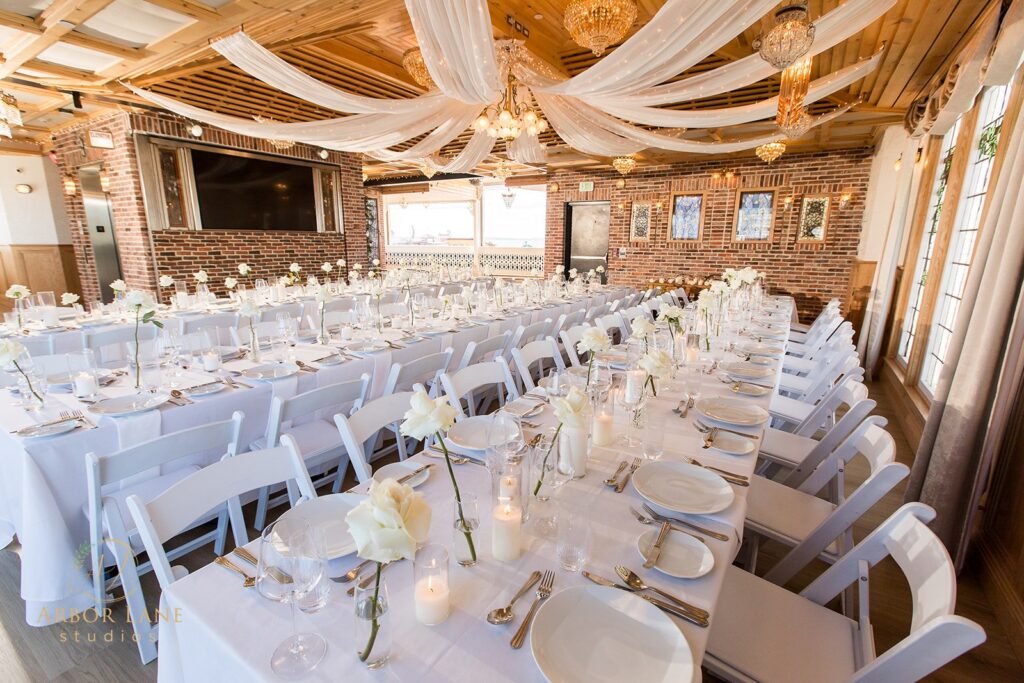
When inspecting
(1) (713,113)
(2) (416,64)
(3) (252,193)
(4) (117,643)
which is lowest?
(4) (117,643)

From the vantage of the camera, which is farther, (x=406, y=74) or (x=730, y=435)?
(x=406, y=74)

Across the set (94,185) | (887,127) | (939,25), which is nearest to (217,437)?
(939,25)

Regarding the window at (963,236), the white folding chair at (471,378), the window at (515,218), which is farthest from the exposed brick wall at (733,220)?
the white folding chair at (471,378)

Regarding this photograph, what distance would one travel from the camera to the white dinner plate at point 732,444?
181 cm

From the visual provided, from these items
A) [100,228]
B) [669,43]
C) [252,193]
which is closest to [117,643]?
[669,43]

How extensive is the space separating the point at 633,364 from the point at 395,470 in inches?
63.4

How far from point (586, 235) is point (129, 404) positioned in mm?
9236

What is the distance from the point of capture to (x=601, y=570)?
3.81ft

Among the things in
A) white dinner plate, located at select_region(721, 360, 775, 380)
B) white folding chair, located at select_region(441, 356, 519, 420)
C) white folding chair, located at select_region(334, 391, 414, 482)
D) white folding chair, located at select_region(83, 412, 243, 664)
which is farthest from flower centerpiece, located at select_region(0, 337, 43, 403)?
white dinner plate, located at select_region(721, 360, 775, 380)

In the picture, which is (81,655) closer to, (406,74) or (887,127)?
(406,74)

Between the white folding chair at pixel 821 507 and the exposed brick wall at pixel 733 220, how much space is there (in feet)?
22.4

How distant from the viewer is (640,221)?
9.30m

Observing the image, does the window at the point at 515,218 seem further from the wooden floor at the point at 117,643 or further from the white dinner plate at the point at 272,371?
the wooden floor at the point at 117,643

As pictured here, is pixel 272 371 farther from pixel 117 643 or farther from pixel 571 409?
pixel 571 409
